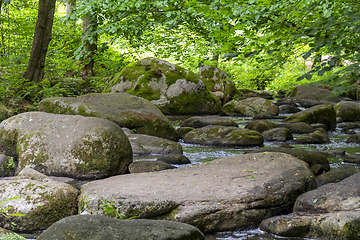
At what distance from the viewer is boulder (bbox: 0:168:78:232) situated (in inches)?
105

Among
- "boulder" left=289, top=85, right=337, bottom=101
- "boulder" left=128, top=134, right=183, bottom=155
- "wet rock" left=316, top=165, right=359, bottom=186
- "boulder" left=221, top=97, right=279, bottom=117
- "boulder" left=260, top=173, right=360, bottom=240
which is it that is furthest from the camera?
"boulder" left=289, top=85, right=337, bottom=101

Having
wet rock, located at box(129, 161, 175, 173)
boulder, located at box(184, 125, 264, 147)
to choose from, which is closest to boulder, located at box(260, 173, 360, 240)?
wet rock, located at box(129, 161, 175, 173)

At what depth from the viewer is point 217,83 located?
15445mm

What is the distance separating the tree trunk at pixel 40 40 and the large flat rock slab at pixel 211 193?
6258 mm

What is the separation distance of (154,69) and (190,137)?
477 cm

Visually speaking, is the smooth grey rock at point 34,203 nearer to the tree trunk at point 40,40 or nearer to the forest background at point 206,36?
the forest background at point 206,36

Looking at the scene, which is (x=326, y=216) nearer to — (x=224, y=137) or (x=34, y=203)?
(x=34, y=203)

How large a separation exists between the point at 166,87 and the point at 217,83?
5.41 metres

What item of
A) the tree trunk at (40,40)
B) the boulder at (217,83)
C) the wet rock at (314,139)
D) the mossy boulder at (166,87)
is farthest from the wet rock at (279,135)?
the boulder at (217,83)

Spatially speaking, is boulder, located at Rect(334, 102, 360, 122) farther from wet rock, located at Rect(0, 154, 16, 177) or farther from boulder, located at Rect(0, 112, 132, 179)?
wet rock, located at Rect(0, 154, 16, 177)

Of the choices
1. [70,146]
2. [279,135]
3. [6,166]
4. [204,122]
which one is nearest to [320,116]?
[279,135]

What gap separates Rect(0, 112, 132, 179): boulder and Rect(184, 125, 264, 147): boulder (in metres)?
2.58

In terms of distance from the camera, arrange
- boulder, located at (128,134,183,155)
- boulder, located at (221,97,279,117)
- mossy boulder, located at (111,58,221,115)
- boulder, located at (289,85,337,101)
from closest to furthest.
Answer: boulder, located at (128,134,183,155) < mossy boulder, located at (111,58,221,115) < boulder, located at (221,97,279,117) < boulder, located at (289,85,337,101)

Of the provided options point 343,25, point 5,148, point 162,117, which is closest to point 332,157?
point 343,25
